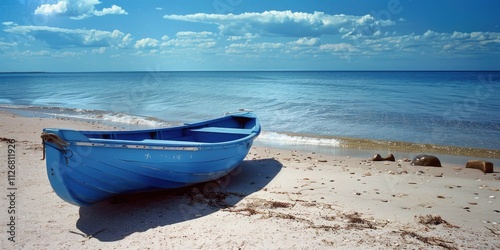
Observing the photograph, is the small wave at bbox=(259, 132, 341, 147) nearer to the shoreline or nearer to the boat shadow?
the shoreline

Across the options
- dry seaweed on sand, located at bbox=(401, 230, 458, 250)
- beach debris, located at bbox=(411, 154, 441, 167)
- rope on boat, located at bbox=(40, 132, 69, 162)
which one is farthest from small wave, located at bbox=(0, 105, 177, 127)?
dry seaweed on sand, located at bbox=(401, 230, 458, 250)

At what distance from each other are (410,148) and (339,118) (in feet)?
21.4

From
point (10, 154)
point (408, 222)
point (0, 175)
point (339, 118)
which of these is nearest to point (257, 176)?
point (408, 222)

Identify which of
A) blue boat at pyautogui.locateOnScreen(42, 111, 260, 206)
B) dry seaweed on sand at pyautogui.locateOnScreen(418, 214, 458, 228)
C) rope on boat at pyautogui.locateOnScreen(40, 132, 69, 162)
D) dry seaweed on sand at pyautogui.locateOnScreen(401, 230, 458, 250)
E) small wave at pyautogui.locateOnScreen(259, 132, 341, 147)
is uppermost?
rope on boat at pyautogui.locateOnScreen(40, 132, 69, 162)

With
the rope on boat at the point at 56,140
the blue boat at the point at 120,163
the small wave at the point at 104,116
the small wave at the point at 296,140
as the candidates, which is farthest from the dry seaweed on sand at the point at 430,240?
the small wave at the point at 104,116

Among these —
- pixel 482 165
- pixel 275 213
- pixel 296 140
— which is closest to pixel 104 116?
pixel 296 140

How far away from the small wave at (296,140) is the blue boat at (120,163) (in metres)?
6.07

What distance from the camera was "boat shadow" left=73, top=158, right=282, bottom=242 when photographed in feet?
19.1

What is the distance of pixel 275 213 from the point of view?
6.24 meters

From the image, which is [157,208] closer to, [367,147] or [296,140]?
[296,140]

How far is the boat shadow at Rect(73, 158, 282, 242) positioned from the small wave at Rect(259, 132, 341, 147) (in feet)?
18.4

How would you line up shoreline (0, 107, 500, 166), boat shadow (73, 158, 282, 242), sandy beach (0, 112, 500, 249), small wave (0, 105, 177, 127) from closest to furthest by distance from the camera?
sandy beach (0, 112, 500, 249)
boat shadow (73, 158, 282, 242)
shoreline (0, 107, 500, 166)
small wave (0, 105, 177, 127)

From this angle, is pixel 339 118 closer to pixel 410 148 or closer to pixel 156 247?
pixel 410 148

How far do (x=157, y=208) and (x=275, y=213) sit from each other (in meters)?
2.02
